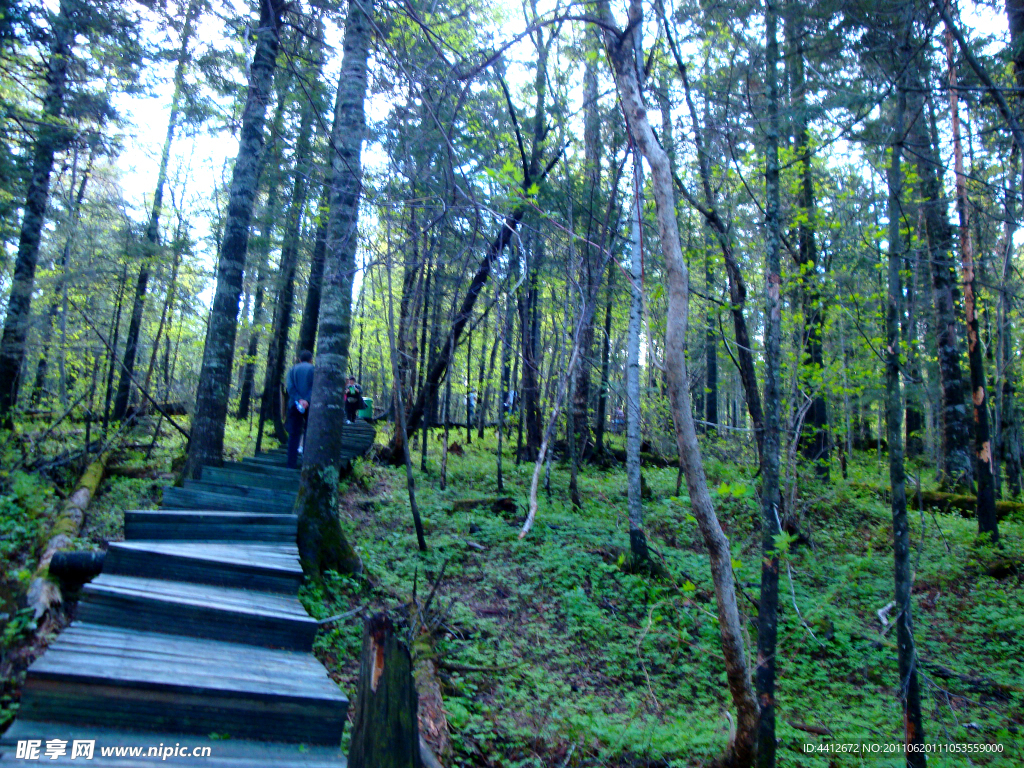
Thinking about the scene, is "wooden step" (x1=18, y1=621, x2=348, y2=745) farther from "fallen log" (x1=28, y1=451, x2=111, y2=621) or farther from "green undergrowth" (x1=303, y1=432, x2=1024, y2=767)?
"green undergrowth" (x1=303, y1=432, x2=1024, y2=767)

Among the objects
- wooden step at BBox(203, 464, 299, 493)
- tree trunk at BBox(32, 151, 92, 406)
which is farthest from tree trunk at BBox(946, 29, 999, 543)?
tree trunk at BBox(32, 151, 92, 406)

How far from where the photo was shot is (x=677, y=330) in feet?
11.7

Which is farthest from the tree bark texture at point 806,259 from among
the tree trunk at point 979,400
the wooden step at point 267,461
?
the wooden step at point 267,461

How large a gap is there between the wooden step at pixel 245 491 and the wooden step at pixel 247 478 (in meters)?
0.19

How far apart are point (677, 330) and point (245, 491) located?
18.0ft

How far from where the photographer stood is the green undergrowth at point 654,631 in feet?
16.1

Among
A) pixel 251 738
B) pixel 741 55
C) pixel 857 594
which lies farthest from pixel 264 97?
pixel 857 594

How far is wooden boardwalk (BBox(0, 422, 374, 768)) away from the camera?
3.12 m

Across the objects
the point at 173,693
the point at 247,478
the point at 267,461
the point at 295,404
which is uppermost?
the point at 295,404

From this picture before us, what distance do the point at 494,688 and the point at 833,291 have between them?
8953mm

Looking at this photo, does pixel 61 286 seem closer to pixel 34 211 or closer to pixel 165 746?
pixel 34 211

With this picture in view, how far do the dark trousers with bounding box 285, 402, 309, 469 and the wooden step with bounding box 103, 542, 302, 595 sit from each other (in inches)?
156

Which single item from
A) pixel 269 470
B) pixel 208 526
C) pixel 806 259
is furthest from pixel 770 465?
pixel 806 259

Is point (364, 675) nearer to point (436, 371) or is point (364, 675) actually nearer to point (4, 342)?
point (436, 371)
